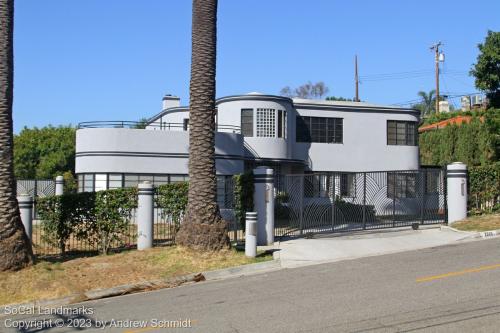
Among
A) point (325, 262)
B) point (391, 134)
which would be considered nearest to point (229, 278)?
point (325, 262)

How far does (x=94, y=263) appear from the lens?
45.7 feet

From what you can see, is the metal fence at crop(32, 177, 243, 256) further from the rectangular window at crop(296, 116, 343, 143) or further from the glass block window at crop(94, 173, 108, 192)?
the rectangular window at crop(296, 116, 343, 143)

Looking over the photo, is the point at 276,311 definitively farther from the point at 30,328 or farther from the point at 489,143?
the point at 489,143

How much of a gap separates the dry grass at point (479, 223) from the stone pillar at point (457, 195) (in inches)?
13.2

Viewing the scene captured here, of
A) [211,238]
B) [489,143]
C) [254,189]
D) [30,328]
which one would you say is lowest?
[30,328]

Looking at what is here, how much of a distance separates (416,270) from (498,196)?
10.3 m

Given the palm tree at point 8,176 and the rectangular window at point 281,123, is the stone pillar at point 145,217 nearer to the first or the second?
the palm tree at point 8,176

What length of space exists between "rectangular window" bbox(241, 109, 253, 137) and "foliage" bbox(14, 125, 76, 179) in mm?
30618

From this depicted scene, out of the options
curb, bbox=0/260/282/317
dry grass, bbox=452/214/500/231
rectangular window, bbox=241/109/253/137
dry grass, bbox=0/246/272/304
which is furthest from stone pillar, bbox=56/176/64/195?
dry grass, bbox=452/214/500/231

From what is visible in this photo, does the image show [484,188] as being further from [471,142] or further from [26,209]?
[26,209]

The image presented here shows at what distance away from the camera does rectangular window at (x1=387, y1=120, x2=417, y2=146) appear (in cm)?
3141

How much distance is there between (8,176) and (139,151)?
1282 cm

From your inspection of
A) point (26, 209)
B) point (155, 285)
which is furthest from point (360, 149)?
point (155, 285)

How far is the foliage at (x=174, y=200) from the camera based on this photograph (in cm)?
1612
